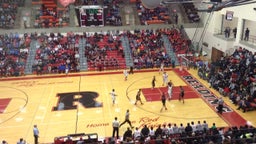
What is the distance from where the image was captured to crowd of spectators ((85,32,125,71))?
3244cm

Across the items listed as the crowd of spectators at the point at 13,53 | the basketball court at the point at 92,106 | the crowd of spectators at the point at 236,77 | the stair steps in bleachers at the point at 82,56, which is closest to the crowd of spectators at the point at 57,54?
the stair steps in bleachers at the point at 82,56

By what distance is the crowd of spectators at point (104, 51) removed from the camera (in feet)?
106

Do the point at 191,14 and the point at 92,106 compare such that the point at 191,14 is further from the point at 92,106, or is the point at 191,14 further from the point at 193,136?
the point at 193,136

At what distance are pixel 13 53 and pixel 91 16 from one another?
10051mm

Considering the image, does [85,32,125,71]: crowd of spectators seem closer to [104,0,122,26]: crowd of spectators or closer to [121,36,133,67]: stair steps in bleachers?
[121,36,133,67]: stair steps in bleachers

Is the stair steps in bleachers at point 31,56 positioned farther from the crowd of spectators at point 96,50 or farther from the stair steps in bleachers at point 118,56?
the stair steps in bleachers at point 118,56

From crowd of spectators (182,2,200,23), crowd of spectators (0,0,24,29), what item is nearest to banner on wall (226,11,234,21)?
crowd of spectators (182,2,200,23)

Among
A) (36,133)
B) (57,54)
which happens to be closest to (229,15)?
(57,54)

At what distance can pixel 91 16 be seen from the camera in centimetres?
3669

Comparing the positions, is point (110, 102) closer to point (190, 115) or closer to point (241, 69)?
point (190, 115)

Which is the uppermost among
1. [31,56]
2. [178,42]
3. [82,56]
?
[178,42]

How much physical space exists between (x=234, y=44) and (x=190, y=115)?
14470 millimetres

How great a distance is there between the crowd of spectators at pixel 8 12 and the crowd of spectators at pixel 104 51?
9.82m

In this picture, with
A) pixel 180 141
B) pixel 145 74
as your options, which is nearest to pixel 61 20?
pixel 145 74
